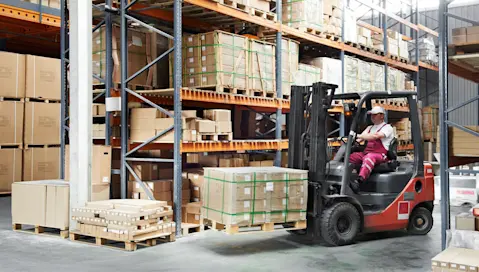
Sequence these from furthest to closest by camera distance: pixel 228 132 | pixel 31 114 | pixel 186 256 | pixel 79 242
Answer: pixel 31 114 < pixel 228 132 < pixel 79 242 < pixel 186 256

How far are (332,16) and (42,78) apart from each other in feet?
22.0

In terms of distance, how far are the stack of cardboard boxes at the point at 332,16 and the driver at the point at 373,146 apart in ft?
14.8

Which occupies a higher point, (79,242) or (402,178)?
(402,178)

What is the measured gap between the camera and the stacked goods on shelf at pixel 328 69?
12084 millimetres

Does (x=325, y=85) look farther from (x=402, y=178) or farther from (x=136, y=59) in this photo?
(x=136, y=59)

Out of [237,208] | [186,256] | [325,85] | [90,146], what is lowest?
[186,256]

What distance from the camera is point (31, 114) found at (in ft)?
40.2

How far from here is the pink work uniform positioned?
7.82 metres

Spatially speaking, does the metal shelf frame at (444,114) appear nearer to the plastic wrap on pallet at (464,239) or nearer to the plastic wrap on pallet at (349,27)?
the plastic wrap on pallet at (464,239)

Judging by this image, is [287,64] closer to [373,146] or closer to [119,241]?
[373,146]

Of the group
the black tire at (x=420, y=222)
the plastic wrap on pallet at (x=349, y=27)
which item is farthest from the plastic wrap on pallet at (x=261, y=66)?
the plastic wrap on pallet at (x=349, y=27)

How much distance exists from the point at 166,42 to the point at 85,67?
6.94 feet

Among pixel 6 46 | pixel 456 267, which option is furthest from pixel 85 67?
pixel 6 46

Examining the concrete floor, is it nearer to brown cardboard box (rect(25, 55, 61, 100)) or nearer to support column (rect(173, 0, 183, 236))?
support column (rect(173, 0, 183, 236))
